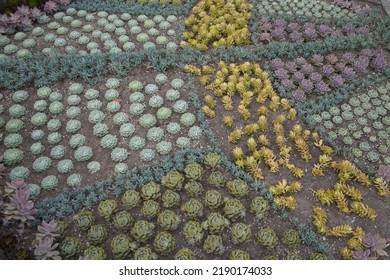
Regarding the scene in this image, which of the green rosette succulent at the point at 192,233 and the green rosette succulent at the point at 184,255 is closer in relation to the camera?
the green rosette succulent at the point at 184,255

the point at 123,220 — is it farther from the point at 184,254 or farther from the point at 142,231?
the point at 184,254

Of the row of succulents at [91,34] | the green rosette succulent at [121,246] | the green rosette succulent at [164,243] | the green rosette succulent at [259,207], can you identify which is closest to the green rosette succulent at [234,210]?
the green rosette succulent at [259,207]

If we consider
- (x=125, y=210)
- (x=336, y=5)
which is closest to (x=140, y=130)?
(x=125, y=210)

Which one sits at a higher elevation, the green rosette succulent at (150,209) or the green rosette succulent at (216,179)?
the green rosette succulent at (216,179)

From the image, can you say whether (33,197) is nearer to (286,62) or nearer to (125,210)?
(125,210)

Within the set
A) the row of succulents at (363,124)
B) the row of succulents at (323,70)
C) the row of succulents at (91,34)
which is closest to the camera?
the row of succulents at (363,124)

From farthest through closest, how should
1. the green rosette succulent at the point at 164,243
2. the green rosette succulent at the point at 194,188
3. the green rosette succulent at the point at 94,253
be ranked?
the green rosette succulent at the point at 194,188 → the green rosette succulent at the point at 164,243 → the green rosette succulent at the point at 94,253

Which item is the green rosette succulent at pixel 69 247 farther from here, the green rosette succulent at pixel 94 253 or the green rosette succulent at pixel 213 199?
the green rosette succulent at pixel 213 199
